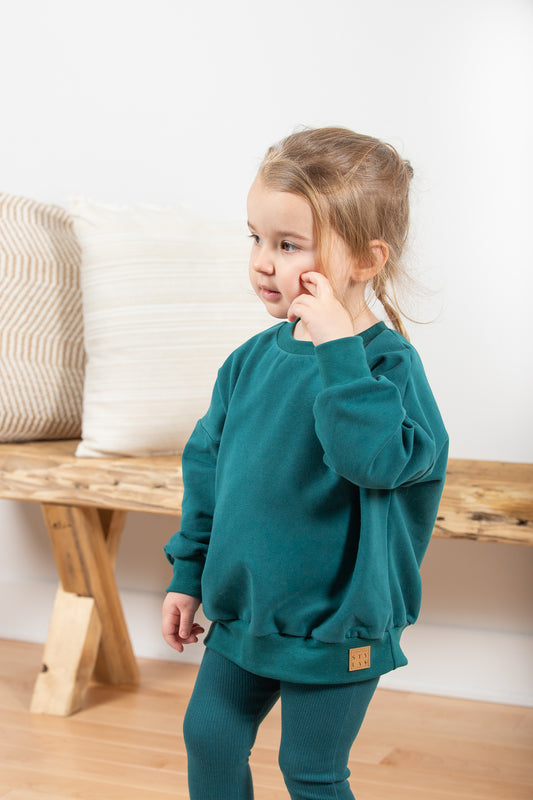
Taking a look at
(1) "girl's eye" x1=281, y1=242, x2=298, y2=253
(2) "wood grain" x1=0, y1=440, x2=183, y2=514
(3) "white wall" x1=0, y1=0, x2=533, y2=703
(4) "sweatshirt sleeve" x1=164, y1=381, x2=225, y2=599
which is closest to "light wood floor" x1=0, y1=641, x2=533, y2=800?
(3) "white wall" x1=0, y1=0, x2=533, y2=703

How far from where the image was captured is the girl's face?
0.72 m

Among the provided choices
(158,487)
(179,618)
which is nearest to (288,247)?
(179,618)

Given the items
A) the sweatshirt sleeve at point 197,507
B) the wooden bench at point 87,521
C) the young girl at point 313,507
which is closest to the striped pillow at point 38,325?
the wooden bench at point 87,521

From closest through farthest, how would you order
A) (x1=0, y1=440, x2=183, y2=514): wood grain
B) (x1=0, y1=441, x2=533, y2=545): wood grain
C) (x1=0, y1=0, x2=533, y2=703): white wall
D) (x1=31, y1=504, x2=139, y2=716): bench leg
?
(x1=0, y1=441, x2=533, y2=545): wood grain < (x1=0, y1=440, x2=183, y2=514): wood grain < (x1=31, y1=504, x2=139, y2=716): bench leg < (x1=0, y1=0, x2=533, y2=703): white wall

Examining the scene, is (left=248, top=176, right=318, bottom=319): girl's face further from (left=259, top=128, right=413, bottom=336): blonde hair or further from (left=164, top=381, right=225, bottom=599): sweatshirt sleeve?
(left=164, top=381, right=225, bottom=599): sweatshirt sleeve

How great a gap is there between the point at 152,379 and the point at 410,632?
697 millimetres

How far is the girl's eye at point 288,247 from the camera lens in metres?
0.73

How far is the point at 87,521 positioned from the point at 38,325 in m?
0.37

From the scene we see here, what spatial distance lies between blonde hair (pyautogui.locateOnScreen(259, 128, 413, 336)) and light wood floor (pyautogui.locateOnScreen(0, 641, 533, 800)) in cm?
80

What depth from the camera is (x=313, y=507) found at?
28.9 inches

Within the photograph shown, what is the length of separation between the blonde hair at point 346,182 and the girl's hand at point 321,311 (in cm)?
2

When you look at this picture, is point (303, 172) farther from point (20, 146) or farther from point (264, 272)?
point (20, 146)

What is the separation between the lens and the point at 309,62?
5.23ft

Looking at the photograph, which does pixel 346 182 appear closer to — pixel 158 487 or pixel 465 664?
pixel 158 487
